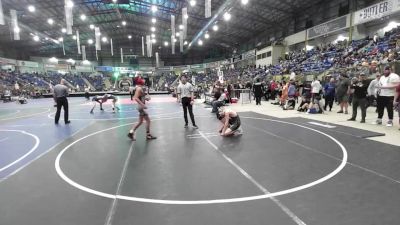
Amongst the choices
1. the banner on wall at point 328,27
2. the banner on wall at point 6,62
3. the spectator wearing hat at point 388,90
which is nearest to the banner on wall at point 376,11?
the banner on wall at point 328,27

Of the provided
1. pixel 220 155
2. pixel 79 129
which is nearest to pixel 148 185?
pixel 220 155

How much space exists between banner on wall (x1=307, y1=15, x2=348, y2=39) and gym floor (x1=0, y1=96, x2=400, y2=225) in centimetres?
2145

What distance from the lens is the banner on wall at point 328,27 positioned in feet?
84.3

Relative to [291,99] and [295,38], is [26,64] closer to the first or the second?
[295,38]

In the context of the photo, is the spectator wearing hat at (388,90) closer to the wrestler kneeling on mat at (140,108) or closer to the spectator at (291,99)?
the spectator at (291,99)

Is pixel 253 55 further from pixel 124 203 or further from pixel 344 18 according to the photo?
pixel 124 203

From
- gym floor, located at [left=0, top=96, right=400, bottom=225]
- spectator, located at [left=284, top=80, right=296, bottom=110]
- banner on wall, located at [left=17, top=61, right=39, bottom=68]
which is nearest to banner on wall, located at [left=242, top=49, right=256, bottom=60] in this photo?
spectator, located at [left=284, top=80, right=296, bottom=110]

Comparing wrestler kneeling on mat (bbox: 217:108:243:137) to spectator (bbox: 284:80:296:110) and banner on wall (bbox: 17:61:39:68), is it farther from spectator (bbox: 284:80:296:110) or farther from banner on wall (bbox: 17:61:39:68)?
banner on wall (bbox: 17:61:39:68)

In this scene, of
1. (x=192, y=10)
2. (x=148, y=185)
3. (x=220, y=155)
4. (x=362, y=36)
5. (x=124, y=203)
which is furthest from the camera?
(x=192, y=10)

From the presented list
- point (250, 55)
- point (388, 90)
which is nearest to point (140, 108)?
point (388, 90)

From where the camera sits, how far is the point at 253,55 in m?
43.1

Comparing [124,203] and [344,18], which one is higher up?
[344,18]

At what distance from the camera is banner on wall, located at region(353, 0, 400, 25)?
19.4m

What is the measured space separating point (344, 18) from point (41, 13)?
3107 cm
